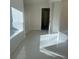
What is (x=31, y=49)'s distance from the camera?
99.3 inches
